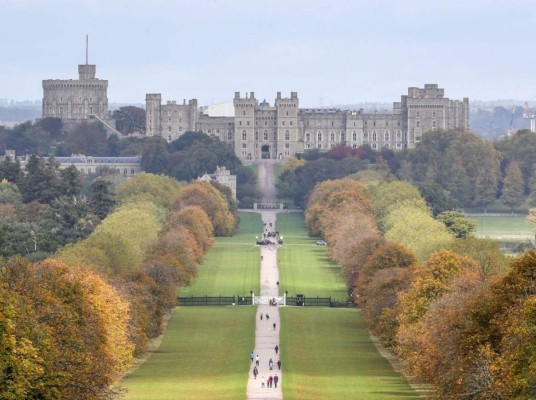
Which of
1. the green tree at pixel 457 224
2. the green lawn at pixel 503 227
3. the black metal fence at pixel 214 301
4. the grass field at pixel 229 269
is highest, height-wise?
the green tree at pixel 457 224

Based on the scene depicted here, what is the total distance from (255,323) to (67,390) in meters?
37.1

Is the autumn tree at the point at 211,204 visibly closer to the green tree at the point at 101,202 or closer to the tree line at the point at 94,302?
the green tree at the point at 101,202

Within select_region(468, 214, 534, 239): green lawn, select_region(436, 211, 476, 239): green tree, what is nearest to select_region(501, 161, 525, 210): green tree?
select_region(468, 214, 534, 239): green lawn

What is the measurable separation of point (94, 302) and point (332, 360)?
452 inches

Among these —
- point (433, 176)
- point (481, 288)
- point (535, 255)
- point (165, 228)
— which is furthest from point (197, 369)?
point (433, 176)

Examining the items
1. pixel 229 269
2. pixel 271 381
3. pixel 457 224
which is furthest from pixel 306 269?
pixel 271 381

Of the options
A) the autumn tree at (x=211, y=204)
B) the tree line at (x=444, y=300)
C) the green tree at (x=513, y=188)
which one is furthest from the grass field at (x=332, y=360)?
the green tree at (x=513, y=188)

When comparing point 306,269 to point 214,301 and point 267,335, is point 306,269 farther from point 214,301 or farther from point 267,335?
point 267,335

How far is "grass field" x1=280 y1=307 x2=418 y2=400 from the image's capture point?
2643 inches

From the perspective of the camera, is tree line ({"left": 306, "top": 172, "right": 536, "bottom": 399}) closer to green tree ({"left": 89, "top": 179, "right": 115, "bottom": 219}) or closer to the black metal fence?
the black metal fence

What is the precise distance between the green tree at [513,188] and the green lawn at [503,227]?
175 inches

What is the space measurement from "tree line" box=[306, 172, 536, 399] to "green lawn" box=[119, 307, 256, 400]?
5.56 meters

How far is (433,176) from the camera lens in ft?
616

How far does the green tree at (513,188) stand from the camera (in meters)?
177
